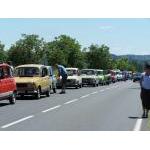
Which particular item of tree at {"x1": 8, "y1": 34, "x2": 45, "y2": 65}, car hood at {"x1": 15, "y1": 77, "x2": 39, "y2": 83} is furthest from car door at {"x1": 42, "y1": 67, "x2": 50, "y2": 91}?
tree at {"x1": 8, "y1": 34, "x2": 45, "y2": 65}

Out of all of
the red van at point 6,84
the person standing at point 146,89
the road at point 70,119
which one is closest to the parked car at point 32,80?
the red van at point 6,84

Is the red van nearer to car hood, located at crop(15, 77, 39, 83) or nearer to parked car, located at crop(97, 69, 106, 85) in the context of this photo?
car hood, located at crop(15, 77, 39, 83)

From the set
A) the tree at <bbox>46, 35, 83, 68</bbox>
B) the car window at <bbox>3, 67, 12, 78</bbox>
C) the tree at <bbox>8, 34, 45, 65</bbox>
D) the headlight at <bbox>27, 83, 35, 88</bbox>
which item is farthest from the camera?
the tree at <bbox>46, 35, 83, 68</bbox>

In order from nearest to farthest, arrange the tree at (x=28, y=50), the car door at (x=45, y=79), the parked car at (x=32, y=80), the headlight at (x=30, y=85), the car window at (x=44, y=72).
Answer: the headlight at (x=30, y=85), the parked car at (x=32, y=80), the car door at (x=45, y=79), the car window at (x=44, y=72), the tree at (x=28, y=50)

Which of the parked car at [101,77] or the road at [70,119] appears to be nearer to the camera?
the road at [70,119]

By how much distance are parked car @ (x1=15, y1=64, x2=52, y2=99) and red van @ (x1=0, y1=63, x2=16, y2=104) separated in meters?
2.95

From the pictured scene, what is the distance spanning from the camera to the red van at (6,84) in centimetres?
2346

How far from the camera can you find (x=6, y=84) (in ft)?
78.5

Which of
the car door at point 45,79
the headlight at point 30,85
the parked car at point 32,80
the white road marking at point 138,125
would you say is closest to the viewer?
the white road marking at point 138,125

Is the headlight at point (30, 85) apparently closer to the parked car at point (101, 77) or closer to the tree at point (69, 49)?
the parked car at point (101, 77)

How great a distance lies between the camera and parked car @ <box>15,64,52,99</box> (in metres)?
28.2

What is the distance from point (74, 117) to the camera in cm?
1789
